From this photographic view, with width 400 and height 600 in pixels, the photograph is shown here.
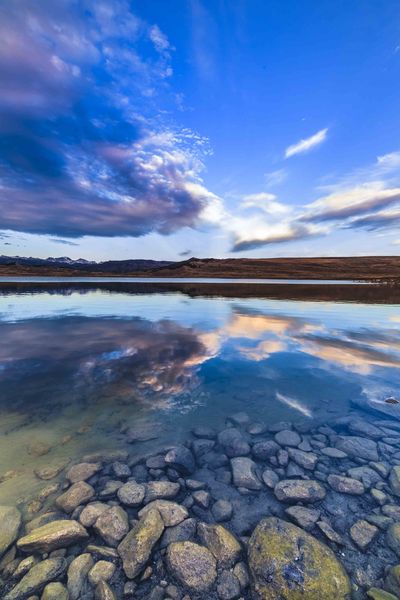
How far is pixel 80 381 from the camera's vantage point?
Answer: 10898 millimetres

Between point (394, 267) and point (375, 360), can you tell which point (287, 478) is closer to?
point (375, 360)

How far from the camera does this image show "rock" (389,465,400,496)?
5.45 m

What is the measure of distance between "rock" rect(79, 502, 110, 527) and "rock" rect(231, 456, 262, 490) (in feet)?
8.33

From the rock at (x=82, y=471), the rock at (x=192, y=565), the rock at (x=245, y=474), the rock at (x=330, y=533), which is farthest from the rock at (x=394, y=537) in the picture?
the rock at (x=82, y=471)

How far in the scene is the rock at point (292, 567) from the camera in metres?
3.70

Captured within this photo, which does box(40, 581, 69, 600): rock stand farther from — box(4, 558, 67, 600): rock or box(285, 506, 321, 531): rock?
box(285, 506, 321, 531): rock

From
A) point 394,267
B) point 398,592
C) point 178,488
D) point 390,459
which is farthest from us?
point 394,267

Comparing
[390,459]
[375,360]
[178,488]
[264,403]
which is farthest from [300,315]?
[178,488]

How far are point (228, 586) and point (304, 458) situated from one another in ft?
10.6

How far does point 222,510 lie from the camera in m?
5.07

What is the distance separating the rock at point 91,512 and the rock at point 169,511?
0.69 meters

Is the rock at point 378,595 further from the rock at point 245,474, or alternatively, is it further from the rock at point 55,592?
the rock at point 55,592

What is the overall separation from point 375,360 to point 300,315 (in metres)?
13.8

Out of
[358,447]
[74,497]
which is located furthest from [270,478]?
[74,497]
